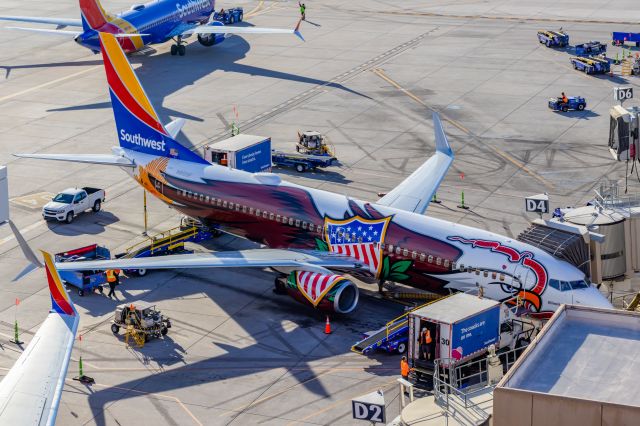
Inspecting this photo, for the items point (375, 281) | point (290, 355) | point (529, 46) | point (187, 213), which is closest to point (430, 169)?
point (375, 281)

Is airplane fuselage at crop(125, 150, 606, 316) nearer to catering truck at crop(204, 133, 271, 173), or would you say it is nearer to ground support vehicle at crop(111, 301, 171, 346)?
catering truck at crop(204, 133, 271, 173)

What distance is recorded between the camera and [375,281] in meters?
58.9

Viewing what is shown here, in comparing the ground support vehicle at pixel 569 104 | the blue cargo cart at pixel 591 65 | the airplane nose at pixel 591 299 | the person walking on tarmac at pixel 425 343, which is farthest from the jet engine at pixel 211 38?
the person walking on tarmac at pixel 425 343

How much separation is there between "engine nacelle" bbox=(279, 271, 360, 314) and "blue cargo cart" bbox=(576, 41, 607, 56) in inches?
2481

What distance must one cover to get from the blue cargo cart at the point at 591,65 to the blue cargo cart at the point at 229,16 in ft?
133

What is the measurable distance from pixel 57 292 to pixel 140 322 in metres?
7.97

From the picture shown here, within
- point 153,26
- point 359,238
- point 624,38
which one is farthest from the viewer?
point 624,38

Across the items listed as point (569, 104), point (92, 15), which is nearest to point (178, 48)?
point (92, 15)

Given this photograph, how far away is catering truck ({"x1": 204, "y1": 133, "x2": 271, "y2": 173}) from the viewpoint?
68.8m

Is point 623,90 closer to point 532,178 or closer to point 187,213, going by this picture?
point 532,178

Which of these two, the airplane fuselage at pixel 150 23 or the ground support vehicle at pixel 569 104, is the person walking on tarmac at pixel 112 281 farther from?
the ground support vehicle at pixel 569 104

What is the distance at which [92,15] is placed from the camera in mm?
98000

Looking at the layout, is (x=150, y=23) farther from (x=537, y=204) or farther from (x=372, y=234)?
(x=537, y=204)

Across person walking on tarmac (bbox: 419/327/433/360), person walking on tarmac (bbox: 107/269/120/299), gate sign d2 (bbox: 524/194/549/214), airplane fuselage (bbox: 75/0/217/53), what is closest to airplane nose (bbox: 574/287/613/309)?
person walking on tarmac (bbox: 419/327/433/360)
